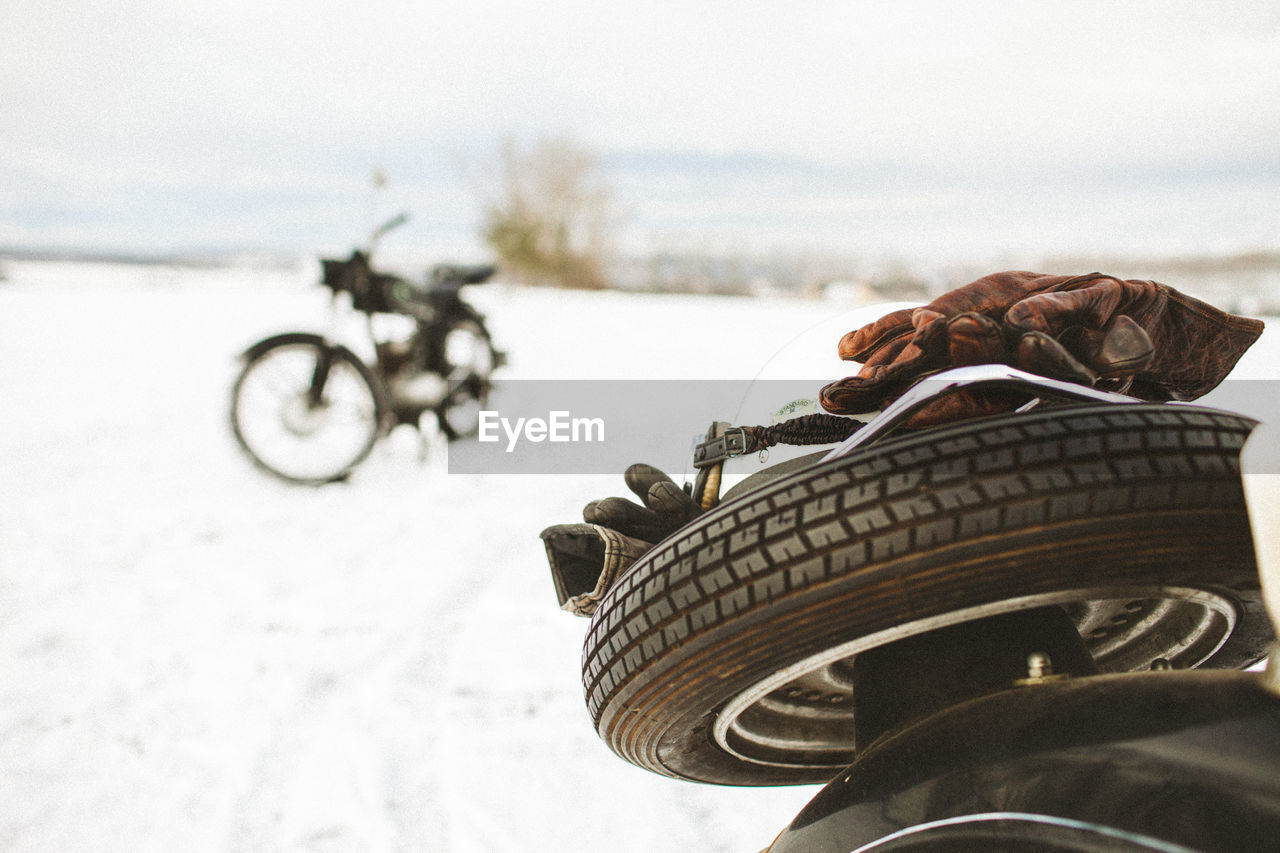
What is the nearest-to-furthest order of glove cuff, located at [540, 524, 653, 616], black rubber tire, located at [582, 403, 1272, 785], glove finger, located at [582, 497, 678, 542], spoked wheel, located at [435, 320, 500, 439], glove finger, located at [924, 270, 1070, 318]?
black rubber tire, located at [582, 403, 1272, 785], glove finger, located at [924, 270, 1070, 318], glove cuff, located at [540, 524, 653, 616], glove finger, located at [582, 497, 678, 542], spoked wheel, located at [435, 320, 500, 439]

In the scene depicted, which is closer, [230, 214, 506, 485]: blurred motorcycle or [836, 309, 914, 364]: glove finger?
[836, 309, 914, 364]: glove finger

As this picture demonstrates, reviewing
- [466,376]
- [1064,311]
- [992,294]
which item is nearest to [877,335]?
[992,294]

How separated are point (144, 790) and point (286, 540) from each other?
178 cm

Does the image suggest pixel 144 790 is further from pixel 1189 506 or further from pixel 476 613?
pixel 1189 506

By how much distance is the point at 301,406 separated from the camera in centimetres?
438

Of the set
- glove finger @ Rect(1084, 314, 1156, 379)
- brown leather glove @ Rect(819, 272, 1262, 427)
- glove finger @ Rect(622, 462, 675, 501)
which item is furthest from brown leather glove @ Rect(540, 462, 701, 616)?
glove finger @ Rect(1084, 314, 1156, 379)

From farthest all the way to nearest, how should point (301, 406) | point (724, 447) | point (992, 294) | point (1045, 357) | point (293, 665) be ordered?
point (301, 406), point (293, 665), point (724, 447), point (992, 294), point (1045, 357)

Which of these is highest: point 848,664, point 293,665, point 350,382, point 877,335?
point 877,335

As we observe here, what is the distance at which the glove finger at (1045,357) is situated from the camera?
951mm

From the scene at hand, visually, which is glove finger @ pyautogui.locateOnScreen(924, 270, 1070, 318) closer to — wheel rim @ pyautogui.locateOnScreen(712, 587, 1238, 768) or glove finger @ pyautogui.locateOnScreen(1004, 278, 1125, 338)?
glove finger @ pyautogui.locateOnScreen(1004, 278, 1125, 338)

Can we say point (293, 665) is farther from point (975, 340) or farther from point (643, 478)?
point (975, 340)

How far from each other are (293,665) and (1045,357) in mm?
2453

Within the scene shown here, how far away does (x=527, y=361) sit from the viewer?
9.30 m

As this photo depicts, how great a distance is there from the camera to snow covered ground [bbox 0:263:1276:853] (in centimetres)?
181
